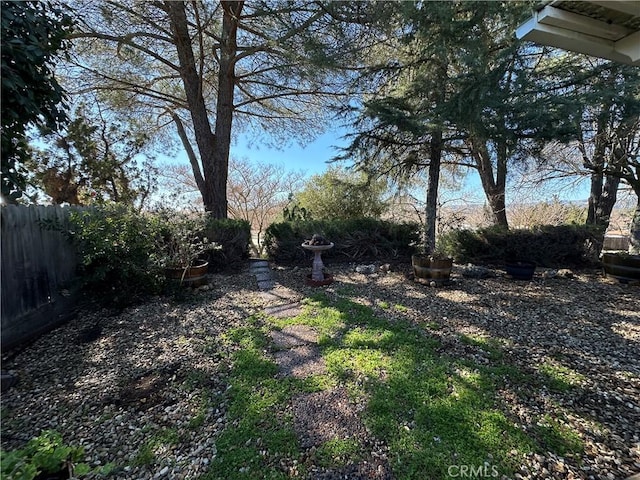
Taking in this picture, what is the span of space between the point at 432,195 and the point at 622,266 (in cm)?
318

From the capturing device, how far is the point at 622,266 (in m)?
4.55

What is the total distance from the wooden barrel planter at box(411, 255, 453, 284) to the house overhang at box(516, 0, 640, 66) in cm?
281

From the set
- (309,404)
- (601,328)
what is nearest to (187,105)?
(309,404)

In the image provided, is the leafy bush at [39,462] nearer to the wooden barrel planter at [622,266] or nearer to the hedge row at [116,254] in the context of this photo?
the hedge row at [116,254]

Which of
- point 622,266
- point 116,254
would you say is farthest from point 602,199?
point 116,254

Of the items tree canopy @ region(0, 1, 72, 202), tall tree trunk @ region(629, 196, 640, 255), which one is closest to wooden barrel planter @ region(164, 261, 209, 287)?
tree canopy @ region(0, 1, 72, 202)

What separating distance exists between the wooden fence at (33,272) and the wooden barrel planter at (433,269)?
15.4 ft

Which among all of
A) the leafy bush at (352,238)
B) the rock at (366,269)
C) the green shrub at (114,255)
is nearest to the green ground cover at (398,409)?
the green shrub at (114,255)

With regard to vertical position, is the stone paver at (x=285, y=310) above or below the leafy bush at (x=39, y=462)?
below

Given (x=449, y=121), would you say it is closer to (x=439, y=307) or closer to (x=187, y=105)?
(x=439, y=307)

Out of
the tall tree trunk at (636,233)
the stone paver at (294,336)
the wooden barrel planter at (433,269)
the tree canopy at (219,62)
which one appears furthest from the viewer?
the tall tree trunk at (636,233)

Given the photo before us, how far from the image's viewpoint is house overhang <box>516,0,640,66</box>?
211cm

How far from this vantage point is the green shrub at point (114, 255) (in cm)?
322

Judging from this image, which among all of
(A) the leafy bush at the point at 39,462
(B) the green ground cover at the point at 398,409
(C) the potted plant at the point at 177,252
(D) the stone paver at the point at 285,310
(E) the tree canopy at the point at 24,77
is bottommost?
(B) the green ground cover at the point at 398,409
